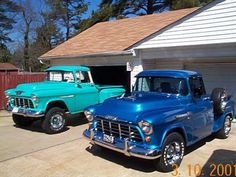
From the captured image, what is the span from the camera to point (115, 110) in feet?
20.4

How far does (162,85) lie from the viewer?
7.08 metres

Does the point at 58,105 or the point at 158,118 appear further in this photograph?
the point at 58,105

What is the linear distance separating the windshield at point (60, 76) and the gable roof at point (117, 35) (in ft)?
9.51

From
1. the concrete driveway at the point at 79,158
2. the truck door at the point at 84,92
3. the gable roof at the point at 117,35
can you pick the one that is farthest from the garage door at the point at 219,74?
the truck door at the point at 84,92

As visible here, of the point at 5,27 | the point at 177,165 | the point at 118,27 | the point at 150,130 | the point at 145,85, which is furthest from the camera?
the point at 5,27

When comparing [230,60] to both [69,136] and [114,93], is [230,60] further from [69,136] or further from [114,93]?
[69,136]

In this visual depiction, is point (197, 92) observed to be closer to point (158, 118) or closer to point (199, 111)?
point (199, 111)

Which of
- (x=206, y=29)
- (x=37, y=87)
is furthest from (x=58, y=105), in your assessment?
(x=206, y=29)

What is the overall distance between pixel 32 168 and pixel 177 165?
296 cm

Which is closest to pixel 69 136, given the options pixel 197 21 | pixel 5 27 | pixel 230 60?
pixel 197 21

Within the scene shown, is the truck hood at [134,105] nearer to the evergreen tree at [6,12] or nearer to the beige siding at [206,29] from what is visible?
the beige siding at [206,29]

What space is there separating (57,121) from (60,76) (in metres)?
1.90

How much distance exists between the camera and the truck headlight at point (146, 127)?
5.54 metres

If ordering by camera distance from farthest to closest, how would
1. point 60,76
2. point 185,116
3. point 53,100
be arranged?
point 60,76
point 53,100
point 185,116
